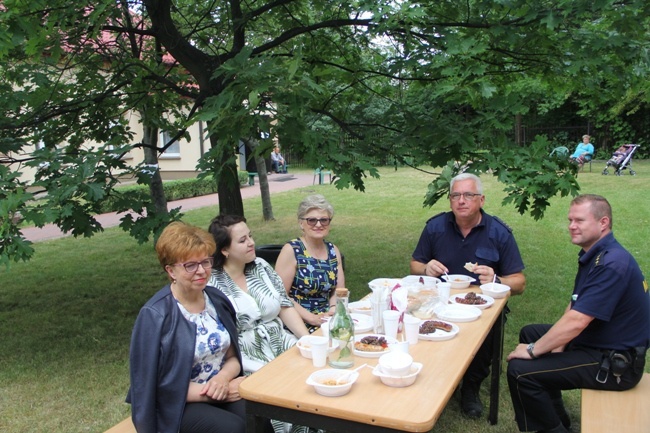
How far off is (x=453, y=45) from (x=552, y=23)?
2.23 ft

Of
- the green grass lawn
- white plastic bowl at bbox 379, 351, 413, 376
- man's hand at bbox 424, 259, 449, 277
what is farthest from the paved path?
white plastic bowl at bbox 379, 351, 413, 376

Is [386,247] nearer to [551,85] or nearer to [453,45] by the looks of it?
[551,85]

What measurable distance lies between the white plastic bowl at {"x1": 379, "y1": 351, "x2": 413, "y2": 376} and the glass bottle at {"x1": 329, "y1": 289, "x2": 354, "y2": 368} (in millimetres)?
169

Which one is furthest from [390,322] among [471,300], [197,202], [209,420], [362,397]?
[197,202]

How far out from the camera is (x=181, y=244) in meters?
2.60

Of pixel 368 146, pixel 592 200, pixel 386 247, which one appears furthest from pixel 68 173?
pixel 386 247

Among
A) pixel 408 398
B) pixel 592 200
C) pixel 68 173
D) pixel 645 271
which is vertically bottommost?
pixel 645 271

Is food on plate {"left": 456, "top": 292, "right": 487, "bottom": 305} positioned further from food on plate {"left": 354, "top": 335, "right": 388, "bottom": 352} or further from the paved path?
the paved path

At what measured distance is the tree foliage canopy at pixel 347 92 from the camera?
3.65 m

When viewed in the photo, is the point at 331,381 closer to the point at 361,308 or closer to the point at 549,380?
the point at 361,308

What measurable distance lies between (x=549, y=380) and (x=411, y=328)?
970mm

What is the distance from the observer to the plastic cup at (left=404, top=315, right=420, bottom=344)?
260 centimetres

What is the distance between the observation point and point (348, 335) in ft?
7.95

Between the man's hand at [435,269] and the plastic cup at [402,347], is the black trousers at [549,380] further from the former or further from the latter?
the plastic cup at [402,347]
